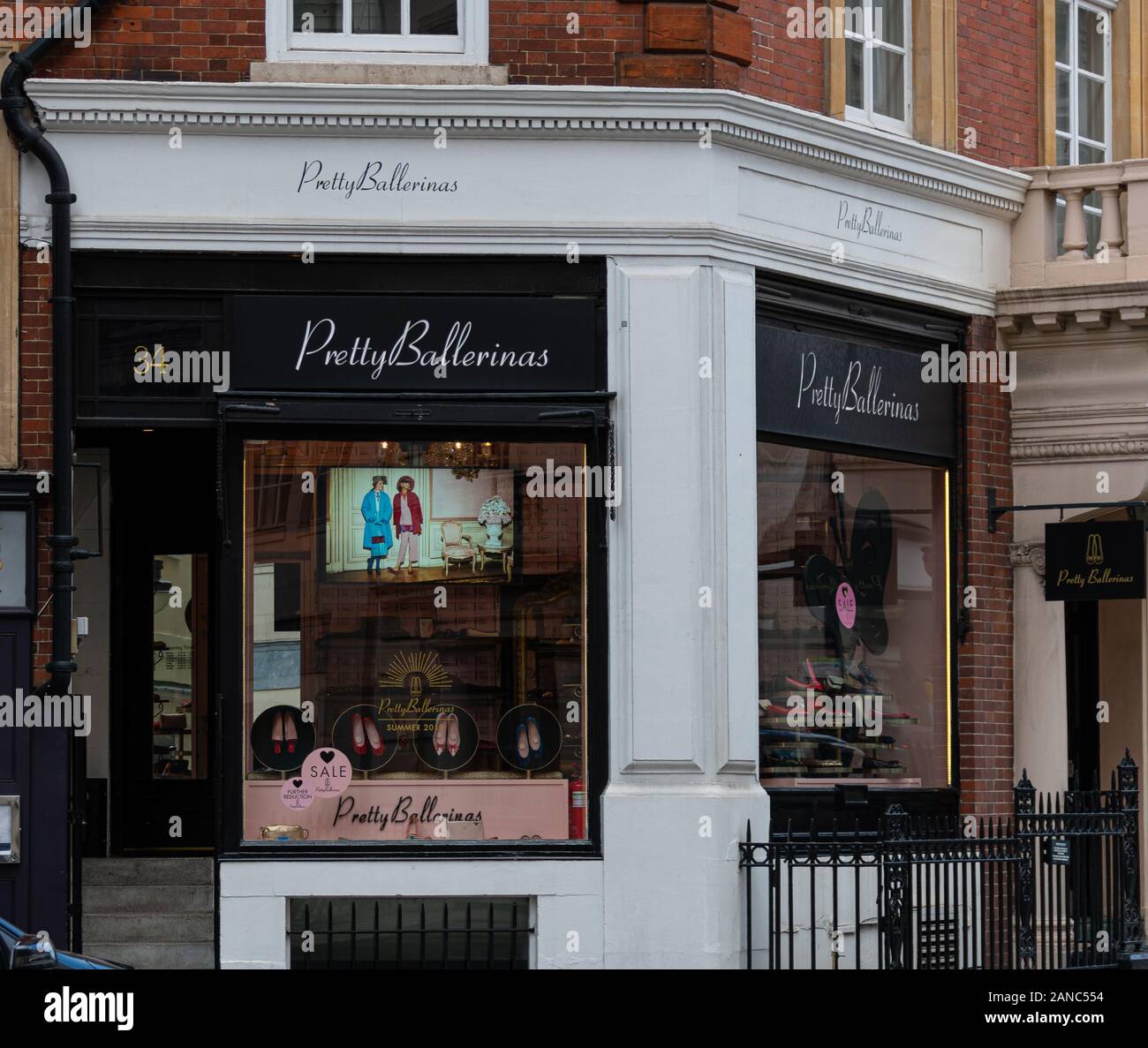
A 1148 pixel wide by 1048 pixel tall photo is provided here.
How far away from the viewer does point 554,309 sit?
1238cm

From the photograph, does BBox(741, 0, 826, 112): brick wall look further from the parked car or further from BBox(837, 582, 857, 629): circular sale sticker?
the parked car

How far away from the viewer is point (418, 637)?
12.4 m

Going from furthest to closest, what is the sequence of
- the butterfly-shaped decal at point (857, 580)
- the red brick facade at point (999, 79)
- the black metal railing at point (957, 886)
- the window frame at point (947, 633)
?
1. the red brick facade at point (999, 79)
2. the butterfly-shaped decal at point (857, 580)
3. the window frame at point (947, 633)
4. the black metal railing at point (957, 886)

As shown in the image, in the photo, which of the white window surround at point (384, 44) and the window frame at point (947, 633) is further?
the window frame at point (947, 633)

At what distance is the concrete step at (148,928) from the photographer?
517 inches

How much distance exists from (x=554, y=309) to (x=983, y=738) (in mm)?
4601

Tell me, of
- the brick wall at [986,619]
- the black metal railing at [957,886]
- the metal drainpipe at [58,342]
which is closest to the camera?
the metal drainpipe at [58,342]

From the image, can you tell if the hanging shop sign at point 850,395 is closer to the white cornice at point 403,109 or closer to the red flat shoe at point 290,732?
the white cornice at point 403,109

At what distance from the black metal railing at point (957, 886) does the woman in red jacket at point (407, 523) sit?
2.75 metres

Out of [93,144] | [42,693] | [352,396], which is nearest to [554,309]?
[352,396]

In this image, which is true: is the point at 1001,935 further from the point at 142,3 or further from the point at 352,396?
the point at 142,3

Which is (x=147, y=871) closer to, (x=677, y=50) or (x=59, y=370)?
(x=59, y=370)

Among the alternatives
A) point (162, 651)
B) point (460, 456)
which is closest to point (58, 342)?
point (460, 456)

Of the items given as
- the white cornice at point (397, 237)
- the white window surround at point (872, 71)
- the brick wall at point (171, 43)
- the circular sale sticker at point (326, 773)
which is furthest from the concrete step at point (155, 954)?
the white window surround at point (872, 71)
